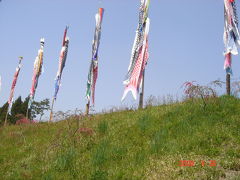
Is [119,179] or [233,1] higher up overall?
[233,1]

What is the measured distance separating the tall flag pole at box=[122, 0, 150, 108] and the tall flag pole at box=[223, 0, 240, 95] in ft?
10.6

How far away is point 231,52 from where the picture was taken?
12.1m

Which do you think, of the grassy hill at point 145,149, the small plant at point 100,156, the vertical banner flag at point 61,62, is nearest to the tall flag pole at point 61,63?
the vertical banner flag at point 61,62

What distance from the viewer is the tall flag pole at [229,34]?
12.1 m

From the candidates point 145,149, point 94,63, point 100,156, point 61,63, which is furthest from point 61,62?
point 145,149

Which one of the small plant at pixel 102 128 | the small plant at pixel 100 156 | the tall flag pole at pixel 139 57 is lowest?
the small plant at pixel 100 156

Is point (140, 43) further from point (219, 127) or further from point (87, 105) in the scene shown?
point (219, 127)

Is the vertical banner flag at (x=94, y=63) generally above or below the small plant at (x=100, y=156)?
above

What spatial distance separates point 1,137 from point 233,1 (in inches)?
459

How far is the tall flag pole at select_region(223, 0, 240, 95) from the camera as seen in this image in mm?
12055

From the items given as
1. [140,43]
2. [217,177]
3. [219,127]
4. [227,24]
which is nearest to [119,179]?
[217,177]
